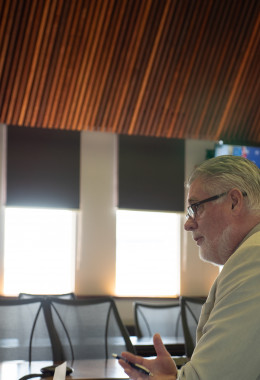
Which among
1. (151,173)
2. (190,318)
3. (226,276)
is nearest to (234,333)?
(226,276)

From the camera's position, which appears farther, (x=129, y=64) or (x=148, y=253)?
(x=148, y=253)

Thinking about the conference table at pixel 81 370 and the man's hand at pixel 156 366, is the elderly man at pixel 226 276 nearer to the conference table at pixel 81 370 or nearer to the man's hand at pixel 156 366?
the man's hand at pixel 156 366

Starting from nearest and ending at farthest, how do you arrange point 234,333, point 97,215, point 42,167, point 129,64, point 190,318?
point 234,333 < point 190,318 < point 129,64 < point 42,167 < point 97,215

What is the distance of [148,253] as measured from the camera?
10.9 metres

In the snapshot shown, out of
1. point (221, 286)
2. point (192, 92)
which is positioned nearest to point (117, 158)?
point (192, 92)

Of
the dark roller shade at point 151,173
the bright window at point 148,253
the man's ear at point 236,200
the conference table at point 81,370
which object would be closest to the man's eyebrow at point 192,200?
the man's ear at point 236,200

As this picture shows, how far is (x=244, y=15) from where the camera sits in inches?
392

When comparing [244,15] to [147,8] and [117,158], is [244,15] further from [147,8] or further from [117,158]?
[117,158]

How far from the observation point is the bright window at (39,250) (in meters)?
10.0

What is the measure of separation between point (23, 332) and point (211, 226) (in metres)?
2.57

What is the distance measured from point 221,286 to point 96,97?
8323 mm

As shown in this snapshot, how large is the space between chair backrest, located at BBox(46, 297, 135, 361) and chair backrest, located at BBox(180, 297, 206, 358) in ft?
3.00

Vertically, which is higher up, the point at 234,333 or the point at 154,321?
the point at 234,333

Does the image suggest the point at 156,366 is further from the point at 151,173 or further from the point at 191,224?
the point at 151,173
